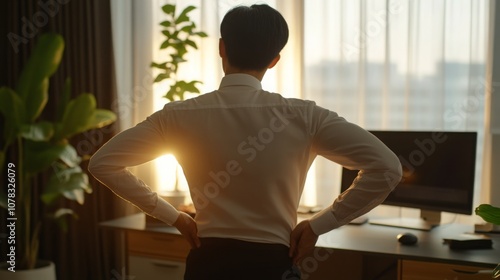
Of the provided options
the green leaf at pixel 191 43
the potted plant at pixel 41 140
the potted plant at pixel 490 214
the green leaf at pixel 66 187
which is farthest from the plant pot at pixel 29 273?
the potted plant at pixel 490 214

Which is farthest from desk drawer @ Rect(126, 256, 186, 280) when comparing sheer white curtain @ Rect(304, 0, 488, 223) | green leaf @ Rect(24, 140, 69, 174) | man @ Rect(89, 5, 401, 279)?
man @ Rect(89, 5, 401, 279)

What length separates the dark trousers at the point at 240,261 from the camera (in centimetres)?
129

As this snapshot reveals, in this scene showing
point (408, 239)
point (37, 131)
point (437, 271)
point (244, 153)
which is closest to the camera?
point (244, 153)

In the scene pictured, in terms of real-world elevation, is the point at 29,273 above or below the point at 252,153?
below

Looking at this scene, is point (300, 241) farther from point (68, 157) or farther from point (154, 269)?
point (68, 157)

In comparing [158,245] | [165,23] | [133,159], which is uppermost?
[165,23]

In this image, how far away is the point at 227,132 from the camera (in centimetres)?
128

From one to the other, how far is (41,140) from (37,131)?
0.05 meters

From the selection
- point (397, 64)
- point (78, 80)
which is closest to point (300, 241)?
point (397, 64)

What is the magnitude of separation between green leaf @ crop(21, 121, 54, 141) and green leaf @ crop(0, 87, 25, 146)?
2.6 inches

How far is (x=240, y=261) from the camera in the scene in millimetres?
1291

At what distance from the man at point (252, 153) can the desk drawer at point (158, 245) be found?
3.91 ft

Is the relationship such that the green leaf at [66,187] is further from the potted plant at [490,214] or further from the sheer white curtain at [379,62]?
the potted plant at [490,214]

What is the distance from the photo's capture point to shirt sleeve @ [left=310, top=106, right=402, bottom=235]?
1.26 metres
